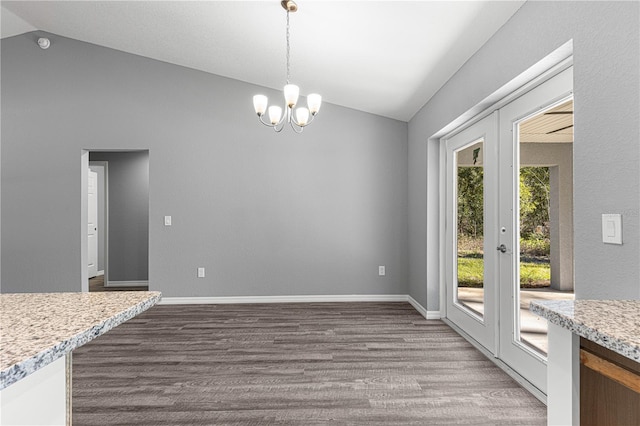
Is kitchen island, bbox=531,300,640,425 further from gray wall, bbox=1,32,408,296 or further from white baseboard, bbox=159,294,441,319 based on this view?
gray wall, bbox=1,32,408,296

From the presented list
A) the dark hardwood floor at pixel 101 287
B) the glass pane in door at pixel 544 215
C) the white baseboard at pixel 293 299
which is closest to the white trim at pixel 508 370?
the glass pane in door at pixel 544 215

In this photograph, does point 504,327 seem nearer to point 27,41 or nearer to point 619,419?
point 619,419

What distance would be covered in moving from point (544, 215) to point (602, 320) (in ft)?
5.66

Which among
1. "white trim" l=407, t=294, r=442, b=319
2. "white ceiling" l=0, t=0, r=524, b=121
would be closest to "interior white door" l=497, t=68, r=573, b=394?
"white ceiling" l=0, t=0, r=524, b=121

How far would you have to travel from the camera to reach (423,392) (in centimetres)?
253

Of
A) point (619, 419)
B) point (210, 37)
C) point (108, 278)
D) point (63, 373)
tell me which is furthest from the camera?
point (108, 278)

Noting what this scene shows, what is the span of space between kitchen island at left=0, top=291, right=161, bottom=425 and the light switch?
1.73 metres

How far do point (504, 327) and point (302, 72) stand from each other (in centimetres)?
312

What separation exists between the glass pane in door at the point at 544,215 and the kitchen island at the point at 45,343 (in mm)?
2188

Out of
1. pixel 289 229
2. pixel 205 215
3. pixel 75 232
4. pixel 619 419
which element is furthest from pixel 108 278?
pixel 619 419

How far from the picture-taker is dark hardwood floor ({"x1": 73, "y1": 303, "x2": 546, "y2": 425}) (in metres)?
2.26

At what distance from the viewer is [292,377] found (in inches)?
109

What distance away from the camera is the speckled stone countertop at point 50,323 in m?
0.70

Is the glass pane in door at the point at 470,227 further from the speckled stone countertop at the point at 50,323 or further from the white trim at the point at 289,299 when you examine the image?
the speckled stone countertop at the point at 50,323
